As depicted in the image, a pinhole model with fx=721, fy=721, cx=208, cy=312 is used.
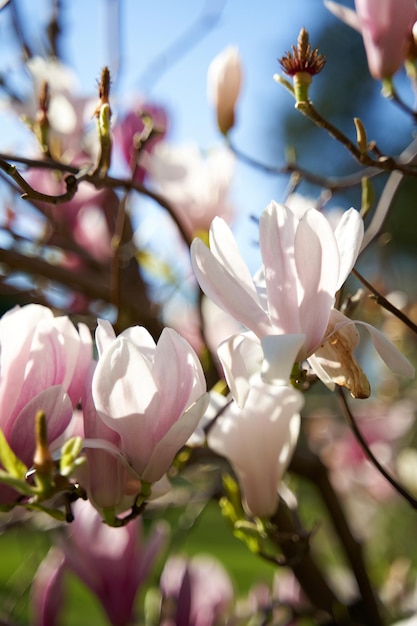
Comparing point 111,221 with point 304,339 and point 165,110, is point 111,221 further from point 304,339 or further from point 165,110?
point 304,339

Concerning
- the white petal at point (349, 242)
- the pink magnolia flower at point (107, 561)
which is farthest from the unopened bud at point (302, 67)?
the pink magnolia flower at point (107, 561)

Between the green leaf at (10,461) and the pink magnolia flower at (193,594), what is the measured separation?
33 centimetres

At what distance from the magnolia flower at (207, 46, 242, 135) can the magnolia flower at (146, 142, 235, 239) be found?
12cm

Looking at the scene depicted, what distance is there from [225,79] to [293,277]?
43 centimetres

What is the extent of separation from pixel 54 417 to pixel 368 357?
1.48 metres

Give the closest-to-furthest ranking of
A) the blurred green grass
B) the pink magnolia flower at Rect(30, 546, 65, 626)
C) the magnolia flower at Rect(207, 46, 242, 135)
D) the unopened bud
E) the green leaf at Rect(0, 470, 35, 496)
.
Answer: the green leaf at Rect(0, 470, 35, 496)
the unopened bud
the pink magnolia flower at Rect(30, 546, 65, 626)
the magnolia flower at Rect(207, 46, 242, 135)
the blurred green grass

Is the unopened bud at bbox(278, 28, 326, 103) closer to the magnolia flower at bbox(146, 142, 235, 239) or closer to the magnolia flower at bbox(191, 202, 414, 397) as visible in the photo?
the magnolia flower at bbox(191, 202, 414, 397)

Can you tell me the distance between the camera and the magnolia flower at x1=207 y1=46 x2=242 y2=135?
75 centimetres

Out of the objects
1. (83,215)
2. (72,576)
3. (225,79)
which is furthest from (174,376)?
(72,576)

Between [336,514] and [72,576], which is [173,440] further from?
[72,576]

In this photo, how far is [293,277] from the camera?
40 centimetres

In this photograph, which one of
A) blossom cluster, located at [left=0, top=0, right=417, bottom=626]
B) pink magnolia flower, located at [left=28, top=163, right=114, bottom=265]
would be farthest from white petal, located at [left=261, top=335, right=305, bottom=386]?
pink magnolia flower, located at [left=28, top=163, right=114, bottom=265]

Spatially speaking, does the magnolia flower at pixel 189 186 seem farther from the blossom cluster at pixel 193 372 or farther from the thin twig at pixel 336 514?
the thin twig at pixel 336 514

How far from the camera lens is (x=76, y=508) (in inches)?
27.6
